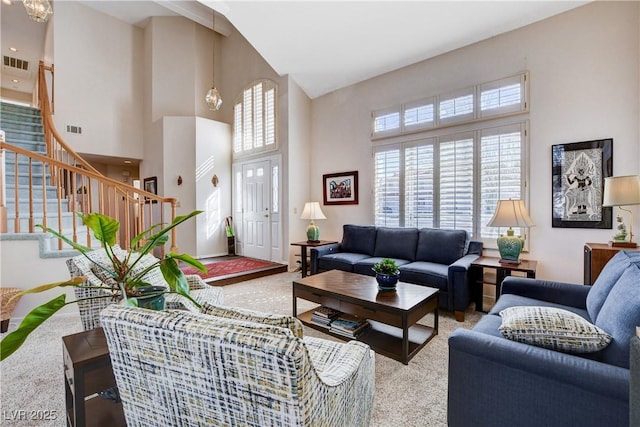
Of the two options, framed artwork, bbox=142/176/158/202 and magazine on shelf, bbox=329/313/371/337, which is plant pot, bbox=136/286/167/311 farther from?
framed artwork, bbox=142/176/158/202

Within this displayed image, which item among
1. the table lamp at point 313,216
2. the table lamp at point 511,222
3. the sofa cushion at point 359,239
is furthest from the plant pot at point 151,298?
the table lamp at point 313,216

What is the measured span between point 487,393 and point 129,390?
56.8 inches

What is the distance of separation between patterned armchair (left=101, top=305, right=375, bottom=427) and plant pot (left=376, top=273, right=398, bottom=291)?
5.32 feet

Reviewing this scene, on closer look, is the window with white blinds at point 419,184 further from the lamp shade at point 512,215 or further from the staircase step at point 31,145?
the staircase step at point 31,145

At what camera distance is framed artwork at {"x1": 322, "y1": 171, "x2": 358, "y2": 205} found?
195 inches

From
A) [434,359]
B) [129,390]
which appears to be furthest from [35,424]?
[434,359]

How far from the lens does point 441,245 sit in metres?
3.65

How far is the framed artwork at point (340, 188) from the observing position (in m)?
4.96

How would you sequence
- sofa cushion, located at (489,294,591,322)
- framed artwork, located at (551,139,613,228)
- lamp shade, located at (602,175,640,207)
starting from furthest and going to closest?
framed artwork, located at (551,139,613,228)
lamp shade, located at (602,175,640,207)
sofa cushion, located at (489,294,591,322)

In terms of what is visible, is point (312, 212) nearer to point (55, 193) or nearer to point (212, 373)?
point (55, 193)

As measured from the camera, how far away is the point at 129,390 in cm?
90

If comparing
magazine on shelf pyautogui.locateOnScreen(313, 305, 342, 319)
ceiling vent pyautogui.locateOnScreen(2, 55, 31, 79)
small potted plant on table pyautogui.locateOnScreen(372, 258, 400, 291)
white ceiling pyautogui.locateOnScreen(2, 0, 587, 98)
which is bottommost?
magazine on shelf pyautogui.locateOnScreen(313, 305, 342, 319)

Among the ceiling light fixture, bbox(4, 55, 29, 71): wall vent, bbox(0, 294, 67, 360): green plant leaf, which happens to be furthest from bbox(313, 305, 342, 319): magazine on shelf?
bbox(4, 55, 29, 71): wall vent

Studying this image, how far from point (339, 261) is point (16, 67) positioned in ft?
34.7
